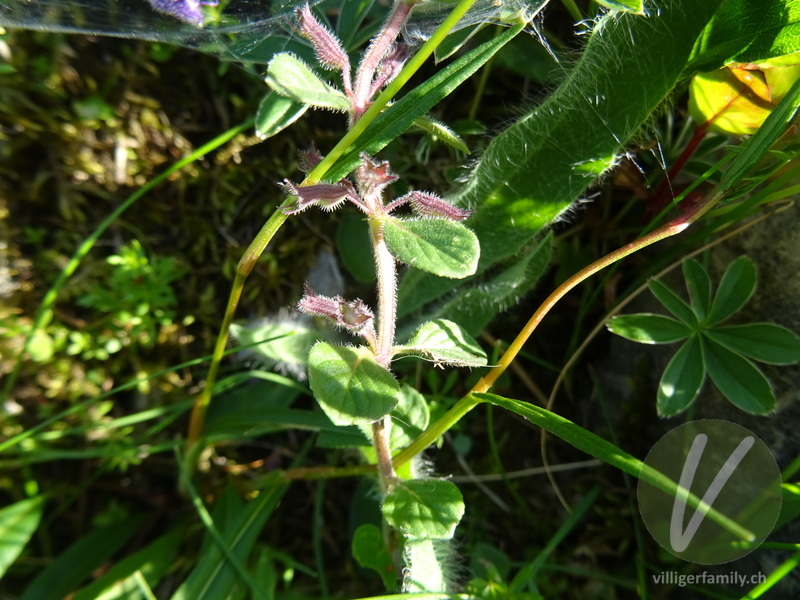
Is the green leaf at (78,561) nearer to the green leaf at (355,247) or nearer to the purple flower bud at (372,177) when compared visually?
the green leaf at (355,247)

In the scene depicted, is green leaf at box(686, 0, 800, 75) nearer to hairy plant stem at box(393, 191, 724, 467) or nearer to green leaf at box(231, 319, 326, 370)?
hairy plant stem at box(393, 191, 724, 467)

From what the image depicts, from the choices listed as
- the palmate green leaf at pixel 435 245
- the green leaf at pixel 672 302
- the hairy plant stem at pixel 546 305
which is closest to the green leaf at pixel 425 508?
the hairy plant stem at pixel 546 305

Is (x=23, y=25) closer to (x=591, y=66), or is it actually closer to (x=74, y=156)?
(x=74, y=156)

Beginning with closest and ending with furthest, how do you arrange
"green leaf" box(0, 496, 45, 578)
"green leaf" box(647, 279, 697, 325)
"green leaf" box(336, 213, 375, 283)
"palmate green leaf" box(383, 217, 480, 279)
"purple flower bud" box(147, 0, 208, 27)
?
1. "palmate green leaf" box(383, 217, 480, 279)
2. "purple flower bud" box(147, 0, 208, 27)
3. "green leaf" box(647, 279, 697, 325)
4. "green leaf" box(0, 496, 45, 578)
5. "green leaf" box(336, 213, 375, 283)

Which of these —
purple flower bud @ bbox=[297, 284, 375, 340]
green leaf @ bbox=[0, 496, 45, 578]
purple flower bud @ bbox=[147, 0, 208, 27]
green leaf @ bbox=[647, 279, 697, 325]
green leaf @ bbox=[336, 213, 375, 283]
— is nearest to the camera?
purple flower bud @ bbox=[297, 284, 375, 340]

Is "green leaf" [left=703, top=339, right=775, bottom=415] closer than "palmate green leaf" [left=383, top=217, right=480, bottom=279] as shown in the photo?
No

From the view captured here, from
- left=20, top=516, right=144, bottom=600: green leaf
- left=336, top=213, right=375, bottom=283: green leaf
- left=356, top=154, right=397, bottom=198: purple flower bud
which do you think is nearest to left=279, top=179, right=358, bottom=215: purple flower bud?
left=356, top=154, right=397, bottom=198: purple flower bud

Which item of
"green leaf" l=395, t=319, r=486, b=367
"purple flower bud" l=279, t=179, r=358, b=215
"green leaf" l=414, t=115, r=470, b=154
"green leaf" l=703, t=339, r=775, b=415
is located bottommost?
"green leaf" l=703, t=339, r=775, b=415
